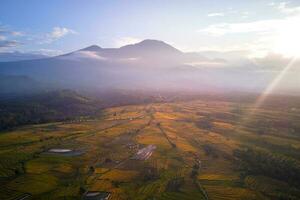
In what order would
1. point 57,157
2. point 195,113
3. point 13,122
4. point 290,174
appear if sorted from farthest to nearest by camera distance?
point 195,113
point 13,122
point 57,157
point 290,174

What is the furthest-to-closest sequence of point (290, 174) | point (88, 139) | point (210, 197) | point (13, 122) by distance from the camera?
point (13, 122) < point (88, 139) < point (290, 174) < point (210, 197)

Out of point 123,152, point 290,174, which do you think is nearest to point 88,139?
point 123,152

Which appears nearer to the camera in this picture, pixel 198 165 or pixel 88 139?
pixel 198 165

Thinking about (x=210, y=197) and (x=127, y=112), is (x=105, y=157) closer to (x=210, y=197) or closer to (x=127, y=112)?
(x=210, y=197)

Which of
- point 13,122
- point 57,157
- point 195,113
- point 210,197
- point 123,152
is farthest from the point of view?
point 195,113

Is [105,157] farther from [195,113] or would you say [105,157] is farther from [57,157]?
[195,113]

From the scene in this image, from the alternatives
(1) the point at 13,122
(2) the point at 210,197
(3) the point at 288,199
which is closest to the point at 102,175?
(2) the point at 210,197
